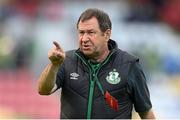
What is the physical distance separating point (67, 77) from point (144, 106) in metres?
0.69

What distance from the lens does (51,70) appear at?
6066mm

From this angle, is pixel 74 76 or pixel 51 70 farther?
pixel 74 76

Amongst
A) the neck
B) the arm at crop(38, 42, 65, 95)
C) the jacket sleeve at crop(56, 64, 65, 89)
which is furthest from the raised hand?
the neck

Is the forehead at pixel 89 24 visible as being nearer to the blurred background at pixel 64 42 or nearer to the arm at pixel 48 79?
the arm at pixel 48 79

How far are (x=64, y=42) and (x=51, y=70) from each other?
A: 11524mm

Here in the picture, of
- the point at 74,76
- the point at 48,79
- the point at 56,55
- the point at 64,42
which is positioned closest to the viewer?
the point at 56,55

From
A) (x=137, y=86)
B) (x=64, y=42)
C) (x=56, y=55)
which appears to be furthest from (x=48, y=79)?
(x=64, y=42)

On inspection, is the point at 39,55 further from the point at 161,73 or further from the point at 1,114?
the point at 1,114

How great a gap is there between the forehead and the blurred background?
21.3 ft

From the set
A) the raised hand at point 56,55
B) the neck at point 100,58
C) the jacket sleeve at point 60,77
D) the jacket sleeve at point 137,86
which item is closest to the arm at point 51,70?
the raised hand at point 56,55

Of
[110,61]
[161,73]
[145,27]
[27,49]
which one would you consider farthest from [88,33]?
[145,27]

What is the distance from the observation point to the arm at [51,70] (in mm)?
5980

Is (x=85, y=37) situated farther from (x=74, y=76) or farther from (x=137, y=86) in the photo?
(x=137, y=86)

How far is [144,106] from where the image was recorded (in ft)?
21.5
